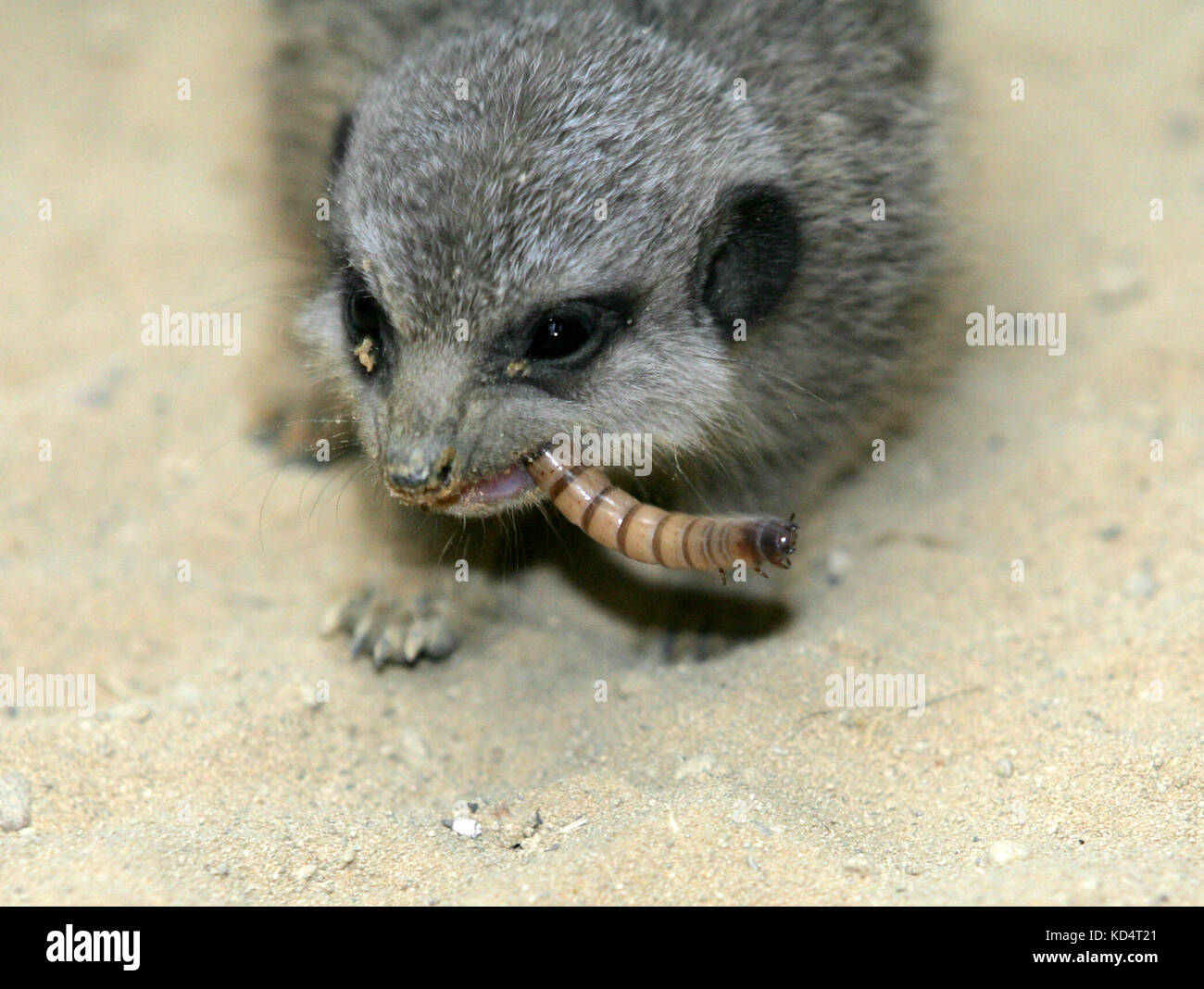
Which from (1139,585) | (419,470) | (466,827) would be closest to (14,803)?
(466,827)

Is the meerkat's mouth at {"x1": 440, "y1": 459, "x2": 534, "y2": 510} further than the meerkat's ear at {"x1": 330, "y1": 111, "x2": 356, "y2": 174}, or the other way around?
the meerkat's ear at {"x1": 330, "y1": 111, "x2": 356, "y2": 174}

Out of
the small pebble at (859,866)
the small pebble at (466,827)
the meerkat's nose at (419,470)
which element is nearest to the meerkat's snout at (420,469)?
the meerkat's nose at (419,470)

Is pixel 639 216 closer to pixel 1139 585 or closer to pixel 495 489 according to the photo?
pixel 495 489

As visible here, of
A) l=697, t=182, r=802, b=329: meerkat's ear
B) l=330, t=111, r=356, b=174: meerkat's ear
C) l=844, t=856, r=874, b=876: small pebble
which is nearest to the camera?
l=844, t=856, r=874, b=876: small pebble

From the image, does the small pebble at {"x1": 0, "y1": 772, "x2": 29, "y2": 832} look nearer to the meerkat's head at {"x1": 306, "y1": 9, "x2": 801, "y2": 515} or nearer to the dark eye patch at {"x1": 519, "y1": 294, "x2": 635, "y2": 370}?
the meerkat's head at {"x1": 306, "y1": 9, "x2": 801, "y2": 515}

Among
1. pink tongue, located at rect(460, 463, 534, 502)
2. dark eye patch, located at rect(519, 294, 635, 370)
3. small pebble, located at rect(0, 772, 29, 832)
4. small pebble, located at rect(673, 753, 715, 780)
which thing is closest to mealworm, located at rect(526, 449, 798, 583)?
pink tongue, located at rect(460, 463, 534, 502)

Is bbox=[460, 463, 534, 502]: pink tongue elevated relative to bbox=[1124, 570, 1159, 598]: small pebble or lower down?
elevated
